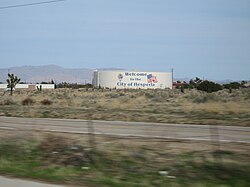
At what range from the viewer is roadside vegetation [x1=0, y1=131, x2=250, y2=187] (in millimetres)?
8812

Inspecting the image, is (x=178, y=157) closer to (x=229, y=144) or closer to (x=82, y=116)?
(x=229, y=144)

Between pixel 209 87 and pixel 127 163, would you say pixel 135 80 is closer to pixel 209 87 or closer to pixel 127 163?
pixel 209 87

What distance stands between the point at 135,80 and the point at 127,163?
445ft

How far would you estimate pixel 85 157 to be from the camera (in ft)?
37.8

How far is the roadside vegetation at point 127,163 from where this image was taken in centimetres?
881

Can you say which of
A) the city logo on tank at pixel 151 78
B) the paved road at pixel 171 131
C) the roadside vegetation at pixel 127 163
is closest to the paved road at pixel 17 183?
the roadside vegetation at pixel 127 163

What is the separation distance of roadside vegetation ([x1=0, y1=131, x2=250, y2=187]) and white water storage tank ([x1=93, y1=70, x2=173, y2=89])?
131m

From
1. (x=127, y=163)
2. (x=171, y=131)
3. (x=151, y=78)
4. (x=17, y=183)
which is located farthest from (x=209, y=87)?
(x=17, y=183)

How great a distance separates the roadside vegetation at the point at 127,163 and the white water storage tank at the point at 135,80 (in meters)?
131

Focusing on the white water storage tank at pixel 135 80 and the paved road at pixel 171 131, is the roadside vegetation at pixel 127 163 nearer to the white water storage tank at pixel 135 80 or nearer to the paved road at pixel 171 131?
the paved road at pixel 171 131

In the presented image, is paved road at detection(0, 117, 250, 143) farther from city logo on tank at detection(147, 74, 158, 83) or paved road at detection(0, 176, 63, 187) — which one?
city logo on tank at detection(147, 74, 158, 83)

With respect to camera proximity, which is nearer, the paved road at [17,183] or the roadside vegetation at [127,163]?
the paved road at [17,183]

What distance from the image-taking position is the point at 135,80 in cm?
14612

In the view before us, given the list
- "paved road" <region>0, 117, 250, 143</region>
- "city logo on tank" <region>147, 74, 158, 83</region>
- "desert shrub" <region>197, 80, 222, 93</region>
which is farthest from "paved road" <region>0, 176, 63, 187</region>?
"city logo on tank" <region>147, 74, 158, 83</region>
